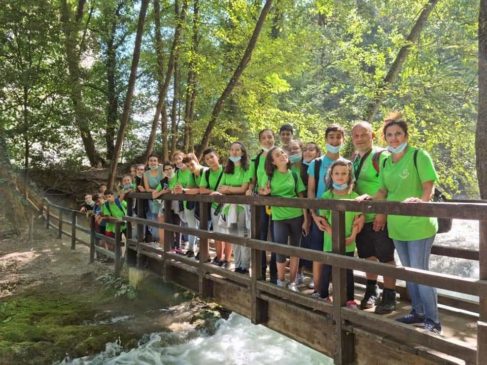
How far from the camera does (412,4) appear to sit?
12.1 meters

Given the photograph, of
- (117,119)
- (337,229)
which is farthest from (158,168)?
(117,119)

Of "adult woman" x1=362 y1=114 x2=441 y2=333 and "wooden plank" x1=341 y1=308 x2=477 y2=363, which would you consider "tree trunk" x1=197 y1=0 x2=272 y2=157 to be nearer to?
"adult woman" x1=362 y1=114 x2=441 y2=333

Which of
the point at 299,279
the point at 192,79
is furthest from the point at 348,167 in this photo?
the point at 192,79

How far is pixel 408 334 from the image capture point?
10.5 ft

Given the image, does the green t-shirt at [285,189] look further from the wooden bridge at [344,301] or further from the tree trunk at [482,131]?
the tree trunk at [482,131]

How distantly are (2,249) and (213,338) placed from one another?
7607mm

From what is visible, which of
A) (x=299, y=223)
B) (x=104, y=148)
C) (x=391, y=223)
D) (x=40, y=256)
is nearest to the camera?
(x=391, y=223)

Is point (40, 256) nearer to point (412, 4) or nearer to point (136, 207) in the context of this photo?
point (136, 207)

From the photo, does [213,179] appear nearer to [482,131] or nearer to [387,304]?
[387,304]

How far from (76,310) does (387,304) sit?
6249mm

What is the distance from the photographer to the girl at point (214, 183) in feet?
20.4

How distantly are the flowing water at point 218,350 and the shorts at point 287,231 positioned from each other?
3.32 metres

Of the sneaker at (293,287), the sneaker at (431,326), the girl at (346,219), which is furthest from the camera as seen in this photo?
the sneaker at (293,287)

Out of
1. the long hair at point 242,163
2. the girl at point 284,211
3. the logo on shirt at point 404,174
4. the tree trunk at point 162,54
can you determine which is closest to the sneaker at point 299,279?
the girl at point 284,211
